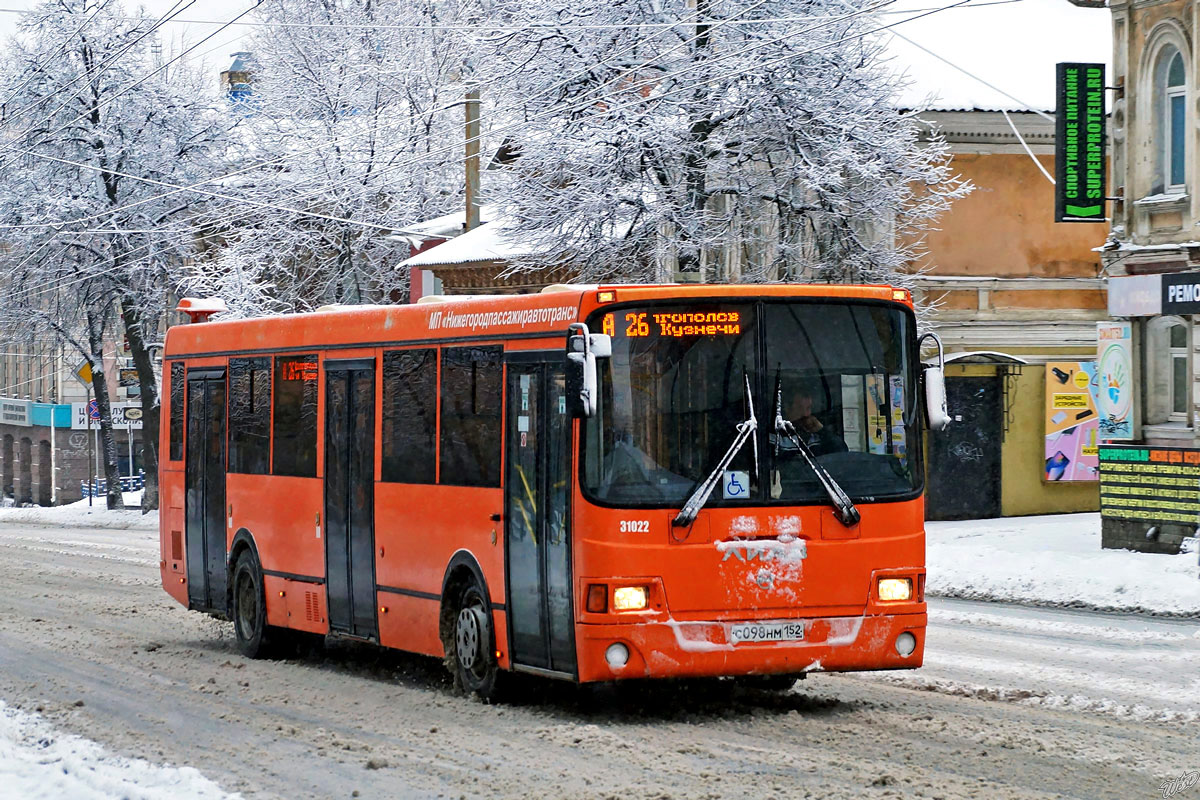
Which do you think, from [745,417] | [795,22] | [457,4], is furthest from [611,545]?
[457,4]

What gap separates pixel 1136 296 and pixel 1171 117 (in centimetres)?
251

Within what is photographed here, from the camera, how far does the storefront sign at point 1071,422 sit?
31.7m

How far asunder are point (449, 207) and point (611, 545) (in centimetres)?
4546

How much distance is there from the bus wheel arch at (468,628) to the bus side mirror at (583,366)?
6.48 ft

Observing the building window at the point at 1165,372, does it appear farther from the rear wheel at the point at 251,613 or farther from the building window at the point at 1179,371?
the rear wheel at the point at 251,613

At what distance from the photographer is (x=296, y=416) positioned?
15320 millimetres

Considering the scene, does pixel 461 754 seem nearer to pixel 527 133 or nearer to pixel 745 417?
pixel 745 417

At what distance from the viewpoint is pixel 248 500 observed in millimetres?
16312

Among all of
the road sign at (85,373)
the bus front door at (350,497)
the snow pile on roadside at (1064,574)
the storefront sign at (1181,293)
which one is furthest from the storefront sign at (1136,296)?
the road sign at (85,373)

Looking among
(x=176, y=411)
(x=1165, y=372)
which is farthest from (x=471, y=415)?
(x=1165, y=372)

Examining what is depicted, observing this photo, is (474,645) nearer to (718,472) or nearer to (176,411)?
(718,472)

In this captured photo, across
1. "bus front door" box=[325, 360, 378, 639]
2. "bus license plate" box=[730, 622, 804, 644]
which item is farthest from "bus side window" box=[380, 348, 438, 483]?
"bus license plate" box=[730, 622, 804, 644]

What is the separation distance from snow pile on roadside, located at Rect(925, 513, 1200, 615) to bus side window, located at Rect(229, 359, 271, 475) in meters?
8.25

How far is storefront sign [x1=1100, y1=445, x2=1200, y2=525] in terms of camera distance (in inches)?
898
